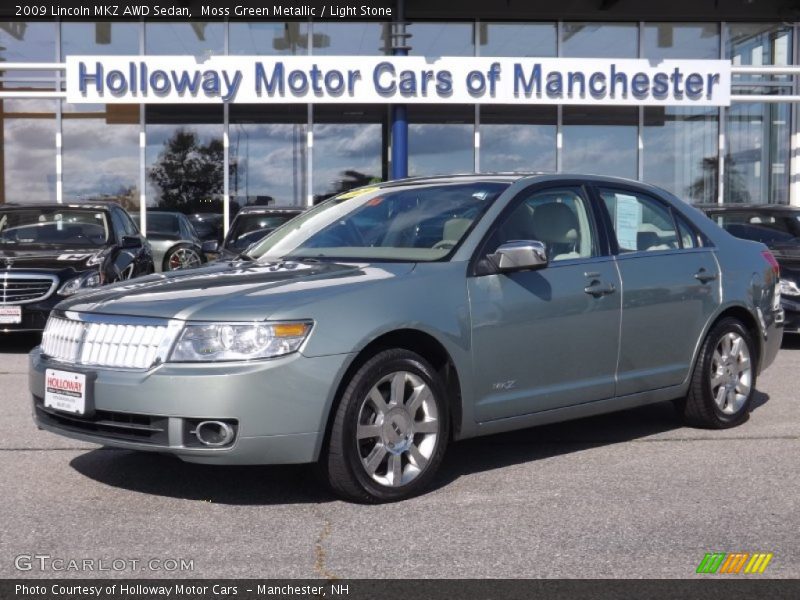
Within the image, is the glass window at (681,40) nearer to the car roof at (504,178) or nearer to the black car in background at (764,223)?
the black car in background at (764,223)

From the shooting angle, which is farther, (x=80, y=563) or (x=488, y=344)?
(x=488, y=344)

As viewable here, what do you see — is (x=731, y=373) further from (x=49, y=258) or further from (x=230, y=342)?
(x=49, y=258)

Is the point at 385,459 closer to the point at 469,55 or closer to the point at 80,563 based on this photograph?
the point at 80,563

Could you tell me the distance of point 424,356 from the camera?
5.25 metres

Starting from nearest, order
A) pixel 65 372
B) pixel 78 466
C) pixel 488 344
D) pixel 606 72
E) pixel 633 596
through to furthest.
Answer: pixel 633 596 < pixel 65 372 < pixel 488 344 < pixel 78 466 < pixel 606 72

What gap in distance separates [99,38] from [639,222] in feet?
53.5

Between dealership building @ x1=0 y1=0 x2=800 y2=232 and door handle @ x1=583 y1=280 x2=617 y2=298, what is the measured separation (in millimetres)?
14106

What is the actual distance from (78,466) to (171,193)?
15.2 metres

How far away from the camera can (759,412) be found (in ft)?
24.4

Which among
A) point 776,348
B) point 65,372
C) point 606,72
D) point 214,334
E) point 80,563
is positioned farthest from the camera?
point 606,72

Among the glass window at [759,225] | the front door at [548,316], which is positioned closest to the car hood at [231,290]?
the front door at [548,316]

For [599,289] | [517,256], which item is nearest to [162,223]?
[599,289]

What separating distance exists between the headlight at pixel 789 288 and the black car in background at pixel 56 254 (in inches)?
265

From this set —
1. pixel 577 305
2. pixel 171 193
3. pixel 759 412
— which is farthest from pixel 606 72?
pixel 577 305
